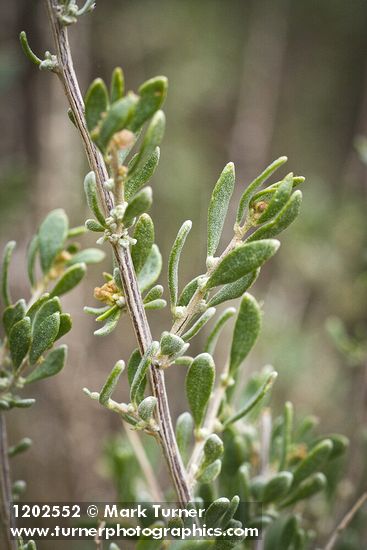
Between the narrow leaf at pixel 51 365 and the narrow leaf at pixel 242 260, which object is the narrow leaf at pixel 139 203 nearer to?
the narrow leaf at pixel 242 260

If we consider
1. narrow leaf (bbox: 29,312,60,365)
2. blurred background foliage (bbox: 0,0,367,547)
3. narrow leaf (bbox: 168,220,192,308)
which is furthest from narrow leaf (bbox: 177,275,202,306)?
blurred background foliage (bbox: 0,0,367,547)

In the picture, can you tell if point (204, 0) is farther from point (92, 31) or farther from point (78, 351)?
point (78, 351)

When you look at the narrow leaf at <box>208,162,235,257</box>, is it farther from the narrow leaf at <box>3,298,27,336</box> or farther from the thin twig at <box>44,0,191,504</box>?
the narrow leaf at <box>3,298,27,336</box>

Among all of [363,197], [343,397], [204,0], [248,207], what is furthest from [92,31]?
[248,207]

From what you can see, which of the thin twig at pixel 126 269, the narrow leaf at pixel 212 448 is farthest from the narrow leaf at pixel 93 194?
the narrow leaf at pixel 212 448

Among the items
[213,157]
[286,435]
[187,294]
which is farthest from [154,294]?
[213,157]

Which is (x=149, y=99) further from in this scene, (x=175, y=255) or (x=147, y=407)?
(x=147, y=407)
